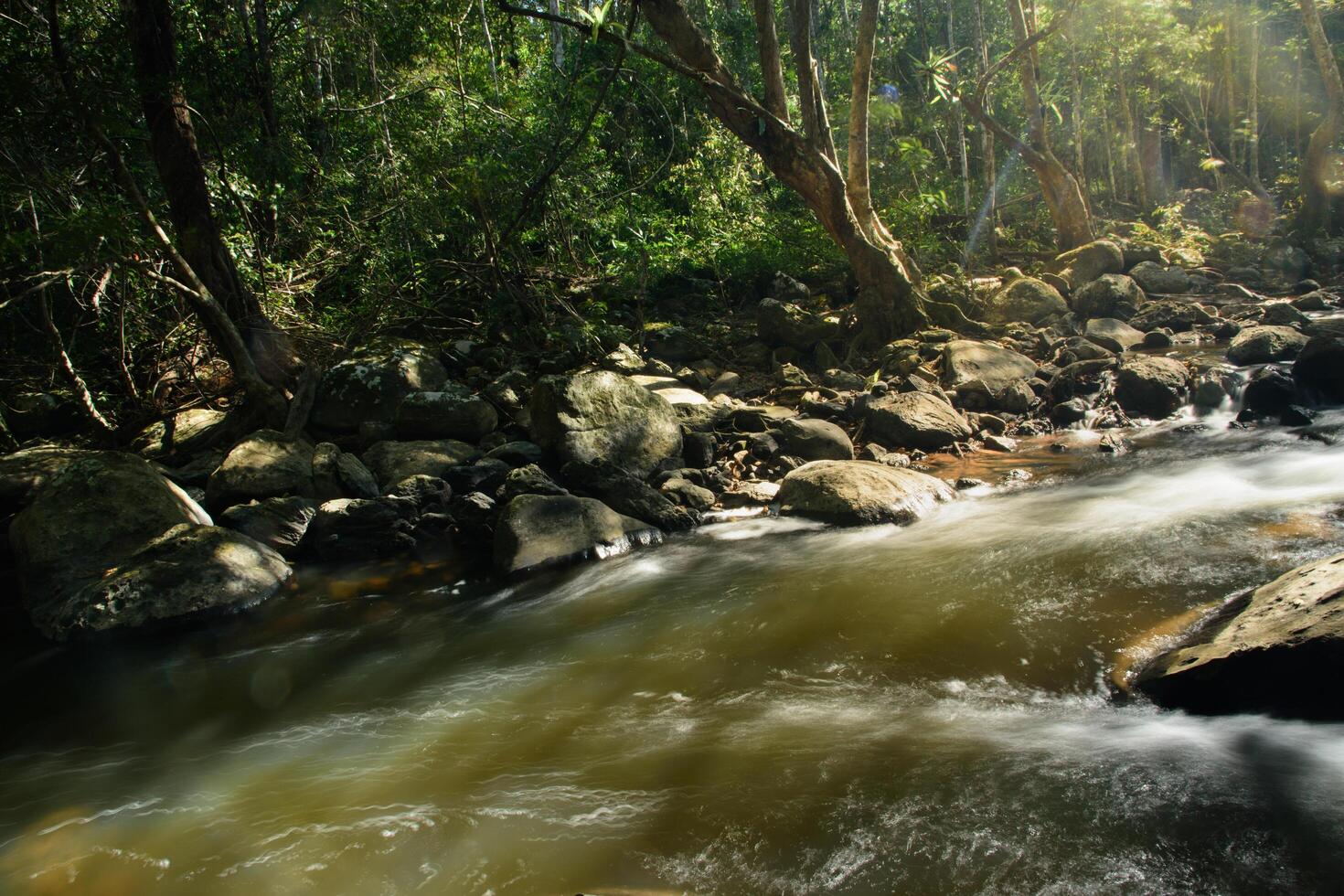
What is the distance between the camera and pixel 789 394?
33.9 feet

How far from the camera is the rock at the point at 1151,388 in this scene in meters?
9.21

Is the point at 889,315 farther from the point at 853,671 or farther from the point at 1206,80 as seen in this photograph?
the point at 1206,80

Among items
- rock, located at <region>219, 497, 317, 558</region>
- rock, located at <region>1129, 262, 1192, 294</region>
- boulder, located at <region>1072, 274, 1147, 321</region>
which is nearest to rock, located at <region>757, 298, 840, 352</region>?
boulder, located at <region>1072, 274, 1147, 321</region>

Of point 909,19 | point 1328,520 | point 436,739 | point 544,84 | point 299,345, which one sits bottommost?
point 1328,520

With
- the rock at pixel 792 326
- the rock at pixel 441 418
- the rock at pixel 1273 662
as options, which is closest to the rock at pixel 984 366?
the rock at pixel 792 326

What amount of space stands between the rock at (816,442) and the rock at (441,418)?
11.0 feet

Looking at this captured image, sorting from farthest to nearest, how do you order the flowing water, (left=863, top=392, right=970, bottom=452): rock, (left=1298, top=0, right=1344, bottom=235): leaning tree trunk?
(left=1298, top=0, right=1344, bottom=235): leaning tree trunk → (left=863, top=392, right=970, bottom=452): rock → the flowing water

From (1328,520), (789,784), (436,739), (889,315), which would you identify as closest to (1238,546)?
(1328,520)

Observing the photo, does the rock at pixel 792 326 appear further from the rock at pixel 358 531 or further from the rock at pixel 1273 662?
the rock at pixel 1273 662

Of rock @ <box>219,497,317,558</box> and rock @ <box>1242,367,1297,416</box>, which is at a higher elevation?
rock @ <box>219,497,317,558</box>

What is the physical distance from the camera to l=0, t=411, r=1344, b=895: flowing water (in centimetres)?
273

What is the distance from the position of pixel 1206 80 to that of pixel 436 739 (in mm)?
35278

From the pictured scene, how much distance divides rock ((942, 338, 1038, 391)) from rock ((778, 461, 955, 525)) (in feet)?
10.5

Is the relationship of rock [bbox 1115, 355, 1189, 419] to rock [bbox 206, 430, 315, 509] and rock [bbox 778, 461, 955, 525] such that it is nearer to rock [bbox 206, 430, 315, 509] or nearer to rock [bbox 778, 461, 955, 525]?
rock [bbox 778, 461, 955, 525]
